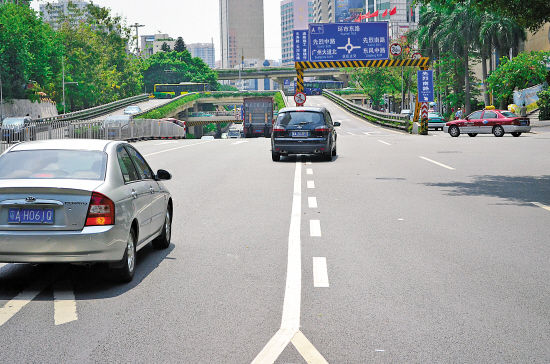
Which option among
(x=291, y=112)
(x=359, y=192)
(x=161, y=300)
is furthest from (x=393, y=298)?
(x=291, y=112)

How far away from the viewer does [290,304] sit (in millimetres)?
6242

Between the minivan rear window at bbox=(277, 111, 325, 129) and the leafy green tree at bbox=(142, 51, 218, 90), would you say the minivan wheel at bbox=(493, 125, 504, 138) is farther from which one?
the leafy green tree at bbox=(142, 51, 218, 90)

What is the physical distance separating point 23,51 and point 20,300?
71464 millimetres

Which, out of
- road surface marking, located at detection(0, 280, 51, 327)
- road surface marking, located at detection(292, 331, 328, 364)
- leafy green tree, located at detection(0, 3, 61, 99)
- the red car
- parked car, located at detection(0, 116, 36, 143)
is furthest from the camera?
leafy green tree, located at detection(0, 3, 61, 99)

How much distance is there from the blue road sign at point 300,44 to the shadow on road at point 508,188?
36.5 m

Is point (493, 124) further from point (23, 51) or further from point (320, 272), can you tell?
point (23, 51)

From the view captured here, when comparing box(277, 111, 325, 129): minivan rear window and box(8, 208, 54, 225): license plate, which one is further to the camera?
box(277, 111, 325, 129): minivan rear window

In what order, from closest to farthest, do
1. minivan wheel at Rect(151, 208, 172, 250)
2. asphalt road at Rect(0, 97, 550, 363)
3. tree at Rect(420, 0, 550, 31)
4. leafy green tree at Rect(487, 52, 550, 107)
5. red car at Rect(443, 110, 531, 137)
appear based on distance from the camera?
1. asphalt road at Rect(0, 97, 550, 363)
2. minivan wheel at Rect(151, 208, 172, 250)
3. tree at Rect(420, 0, 550, 31)
4. red car at Rect(443, 110, 531, 137)
5. leafy green tree at Rect(487, 52, 550, 107)

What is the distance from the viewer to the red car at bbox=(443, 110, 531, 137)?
40.7m

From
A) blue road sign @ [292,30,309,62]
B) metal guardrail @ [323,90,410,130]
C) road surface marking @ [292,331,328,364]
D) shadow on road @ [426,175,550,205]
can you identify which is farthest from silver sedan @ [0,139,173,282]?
blue road sign @ [292,30,309,62]

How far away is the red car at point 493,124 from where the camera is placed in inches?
1602

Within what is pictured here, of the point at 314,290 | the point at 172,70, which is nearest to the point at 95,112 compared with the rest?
the point at 172,70

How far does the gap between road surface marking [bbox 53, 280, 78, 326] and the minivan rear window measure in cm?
1640

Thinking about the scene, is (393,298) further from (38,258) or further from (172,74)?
(172,74)
